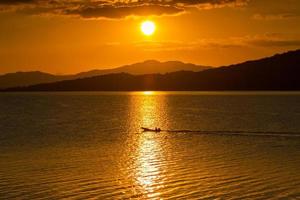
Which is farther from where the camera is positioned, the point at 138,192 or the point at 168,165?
the point at 168,165

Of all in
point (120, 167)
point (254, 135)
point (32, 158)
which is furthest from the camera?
point (254, 135)

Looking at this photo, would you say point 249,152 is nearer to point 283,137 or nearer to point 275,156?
point 275,156

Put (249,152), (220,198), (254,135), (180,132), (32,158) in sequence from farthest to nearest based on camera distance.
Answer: (180,132)
(254,135)
(249,152)
(32,158)
(220,198)

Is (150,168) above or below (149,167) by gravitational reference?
below

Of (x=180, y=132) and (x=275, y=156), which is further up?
(x=180, y=132)

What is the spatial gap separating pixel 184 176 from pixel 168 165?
6.01m

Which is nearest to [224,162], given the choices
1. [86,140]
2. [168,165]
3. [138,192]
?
[168,165]

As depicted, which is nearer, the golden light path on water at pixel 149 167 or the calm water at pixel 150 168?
the calm water at pixel 150 168

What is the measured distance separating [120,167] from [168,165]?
4.03m

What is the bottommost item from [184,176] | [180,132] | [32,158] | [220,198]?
[220,198]

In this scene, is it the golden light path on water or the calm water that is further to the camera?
the golden light path on water

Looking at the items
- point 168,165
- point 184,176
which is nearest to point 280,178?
point 184,176

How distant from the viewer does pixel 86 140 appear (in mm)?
66438

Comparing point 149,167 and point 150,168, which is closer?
point 150,168
